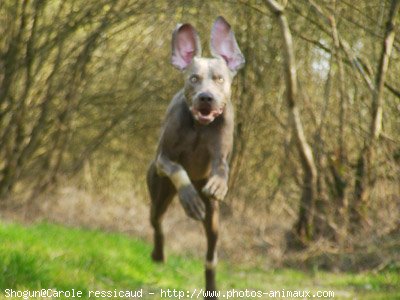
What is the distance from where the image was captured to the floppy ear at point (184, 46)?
7270mm

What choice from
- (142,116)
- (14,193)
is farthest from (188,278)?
(142,116)

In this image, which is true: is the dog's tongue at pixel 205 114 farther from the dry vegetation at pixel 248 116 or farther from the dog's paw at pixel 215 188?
the dry vegetation at pixel 248 116

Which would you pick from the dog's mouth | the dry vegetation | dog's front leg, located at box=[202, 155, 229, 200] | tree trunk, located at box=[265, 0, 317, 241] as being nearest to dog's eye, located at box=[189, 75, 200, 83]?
the dog's mouth

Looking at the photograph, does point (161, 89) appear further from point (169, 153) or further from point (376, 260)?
point (169, 153)

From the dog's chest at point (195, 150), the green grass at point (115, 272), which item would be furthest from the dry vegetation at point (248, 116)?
the dog's chest at point (195, 150)

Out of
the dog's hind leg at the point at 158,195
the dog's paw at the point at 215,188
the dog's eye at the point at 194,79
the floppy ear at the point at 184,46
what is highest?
the floppy ear at the point at 184,46

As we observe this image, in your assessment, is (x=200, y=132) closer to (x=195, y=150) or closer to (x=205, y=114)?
(x=195, y=150)

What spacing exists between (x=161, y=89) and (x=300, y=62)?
9.00 ft

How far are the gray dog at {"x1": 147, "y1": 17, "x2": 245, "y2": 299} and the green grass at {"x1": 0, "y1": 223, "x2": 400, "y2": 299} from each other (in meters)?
0.80

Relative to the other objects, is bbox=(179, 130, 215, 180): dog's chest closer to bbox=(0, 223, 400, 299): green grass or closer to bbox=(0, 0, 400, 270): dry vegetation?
bbox=(0, 223, 400, 299): green grass

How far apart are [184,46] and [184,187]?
5.11 ft

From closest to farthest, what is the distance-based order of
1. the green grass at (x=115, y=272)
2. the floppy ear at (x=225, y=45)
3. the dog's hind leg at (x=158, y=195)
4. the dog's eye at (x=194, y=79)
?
the green grass at (x=115, y=272), the dog's eye at (x=194, y=79), the floppy ear at (x=225, y=45), the dog's hind leg at (x=158, y=195)

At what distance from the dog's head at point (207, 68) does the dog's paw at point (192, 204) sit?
635 millimetres

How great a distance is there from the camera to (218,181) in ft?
21.2
